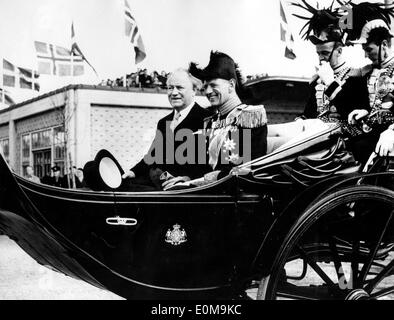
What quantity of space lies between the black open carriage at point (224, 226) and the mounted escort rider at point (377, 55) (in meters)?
0.25

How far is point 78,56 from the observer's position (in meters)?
2.77

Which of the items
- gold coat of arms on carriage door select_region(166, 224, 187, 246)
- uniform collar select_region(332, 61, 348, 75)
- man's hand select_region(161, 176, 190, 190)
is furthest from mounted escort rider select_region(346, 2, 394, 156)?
gold coat of arms on carriage door select_region(166, 224, 187, 246)

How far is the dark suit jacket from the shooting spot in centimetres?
283

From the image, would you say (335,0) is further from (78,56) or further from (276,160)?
(78,56)

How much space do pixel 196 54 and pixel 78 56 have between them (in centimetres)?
60

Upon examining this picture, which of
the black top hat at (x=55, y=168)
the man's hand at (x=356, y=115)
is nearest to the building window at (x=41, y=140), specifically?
the black top hat at (x=55, y=168)

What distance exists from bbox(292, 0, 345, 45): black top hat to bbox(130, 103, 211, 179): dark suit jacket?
87 cm

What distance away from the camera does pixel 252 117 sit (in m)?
2.98

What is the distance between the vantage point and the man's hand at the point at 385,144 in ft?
10.2

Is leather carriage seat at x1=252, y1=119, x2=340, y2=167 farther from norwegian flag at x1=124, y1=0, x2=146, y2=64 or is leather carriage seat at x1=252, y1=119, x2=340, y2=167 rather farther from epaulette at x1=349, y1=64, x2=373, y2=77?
norwegian flag at x1=124, y1=0, x2=146, y2=64

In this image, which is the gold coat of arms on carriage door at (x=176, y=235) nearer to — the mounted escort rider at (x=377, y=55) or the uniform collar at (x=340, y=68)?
the mounted escort rider at (x=377, y=55)

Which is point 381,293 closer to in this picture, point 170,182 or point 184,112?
point 170,182

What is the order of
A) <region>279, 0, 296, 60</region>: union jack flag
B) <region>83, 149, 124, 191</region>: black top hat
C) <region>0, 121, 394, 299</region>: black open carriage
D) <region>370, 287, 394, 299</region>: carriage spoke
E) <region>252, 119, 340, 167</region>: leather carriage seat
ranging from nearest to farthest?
<region>0, 121, 394, 299</region>: black open carriage, <region>83, 149, 124, 191</region>: black top hat, <region>252, 119, 340, 167</region>: leather carriage seat, <region>370, 287, 394, 299</region>: carriage spoke, <region>279, 0, 296, 60</region>: union jack flag
